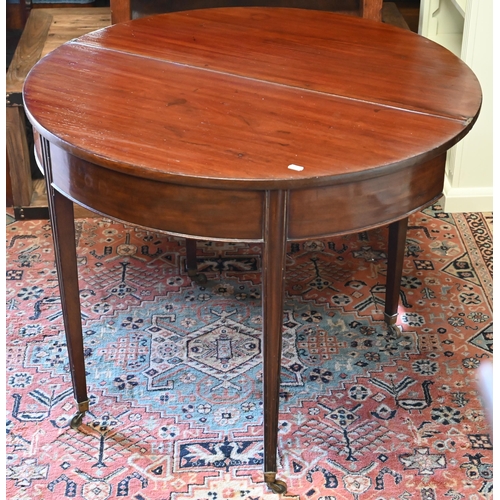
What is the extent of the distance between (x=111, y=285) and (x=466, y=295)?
1118mm

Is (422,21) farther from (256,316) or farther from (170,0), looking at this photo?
(256,316)

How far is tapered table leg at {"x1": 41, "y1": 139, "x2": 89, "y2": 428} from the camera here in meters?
1.75

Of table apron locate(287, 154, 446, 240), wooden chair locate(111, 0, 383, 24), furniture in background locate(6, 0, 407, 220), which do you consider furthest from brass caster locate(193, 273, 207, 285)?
table apron locate(287, 154, 446, 240)

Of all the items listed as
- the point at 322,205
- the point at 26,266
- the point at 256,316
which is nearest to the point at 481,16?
the point at 256,316

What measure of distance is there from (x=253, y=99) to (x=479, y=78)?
130 centimetres

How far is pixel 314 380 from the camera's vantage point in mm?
2160

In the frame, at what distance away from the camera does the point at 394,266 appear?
2.25 m

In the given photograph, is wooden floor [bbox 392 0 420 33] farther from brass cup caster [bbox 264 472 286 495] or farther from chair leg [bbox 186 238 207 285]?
brass cup caster [bbox 264 472 286 495]

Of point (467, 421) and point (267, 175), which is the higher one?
point (267, 175)

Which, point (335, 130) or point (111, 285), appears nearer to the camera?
point (335, 130)

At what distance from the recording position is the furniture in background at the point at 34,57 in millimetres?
2732

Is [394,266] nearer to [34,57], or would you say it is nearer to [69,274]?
[69,274]

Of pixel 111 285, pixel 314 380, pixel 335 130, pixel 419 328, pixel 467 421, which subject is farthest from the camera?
pixel 111 285

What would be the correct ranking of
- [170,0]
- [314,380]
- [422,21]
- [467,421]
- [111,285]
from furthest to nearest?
[422,21] → [170,0] → [111,285] → [314,380] → [467,421]
